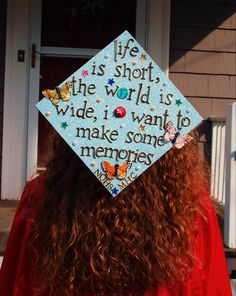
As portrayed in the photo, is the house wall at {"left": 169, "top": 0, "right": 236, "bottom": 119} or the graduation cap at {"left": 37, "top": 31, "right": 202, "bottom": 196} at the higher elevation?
the house wall at {"left": 169, "top": 0, "right": 236, "bottom": 119}

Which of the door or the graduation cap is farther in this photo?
the door

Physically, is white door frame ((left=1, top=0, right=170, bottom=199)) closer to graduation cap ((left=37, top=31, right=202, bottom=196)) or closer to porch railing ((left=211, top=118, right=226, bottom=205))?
porch railing ((left=211, top=118, right=226, bottom=205))

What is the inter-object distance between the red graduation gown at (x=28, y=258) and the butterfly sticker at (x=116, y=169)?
21cm

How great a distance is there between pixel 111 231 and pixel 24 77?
3.35 meters

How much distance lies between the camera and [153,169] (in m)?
1.31

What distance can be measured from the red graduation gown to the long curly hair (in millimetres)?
75

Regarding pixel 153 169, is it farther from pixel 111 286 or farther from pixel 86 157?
pixel 111 286

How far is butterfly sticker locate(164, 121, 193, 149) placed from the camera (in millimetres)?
1277

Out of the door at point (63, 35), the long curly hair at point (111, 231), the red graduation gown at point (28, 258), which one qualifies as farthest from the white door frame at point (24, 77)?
the long curly hair at point (111, 231)

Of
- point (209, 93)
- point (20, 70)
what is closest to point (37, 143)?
point (20, 70)

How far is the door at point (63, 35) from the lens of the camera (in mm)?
4457

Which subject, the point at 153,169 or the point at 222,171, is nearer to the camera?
the point at 153,169

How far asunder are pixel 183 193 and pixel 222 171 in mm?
3319

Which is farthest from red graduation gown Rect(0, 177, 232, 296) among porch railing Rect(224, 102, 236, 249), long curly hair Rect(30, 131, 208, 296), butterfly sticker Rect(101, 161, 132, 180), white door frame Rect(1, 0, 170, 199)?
white door frame Rect(1, 0, 170, 199)
